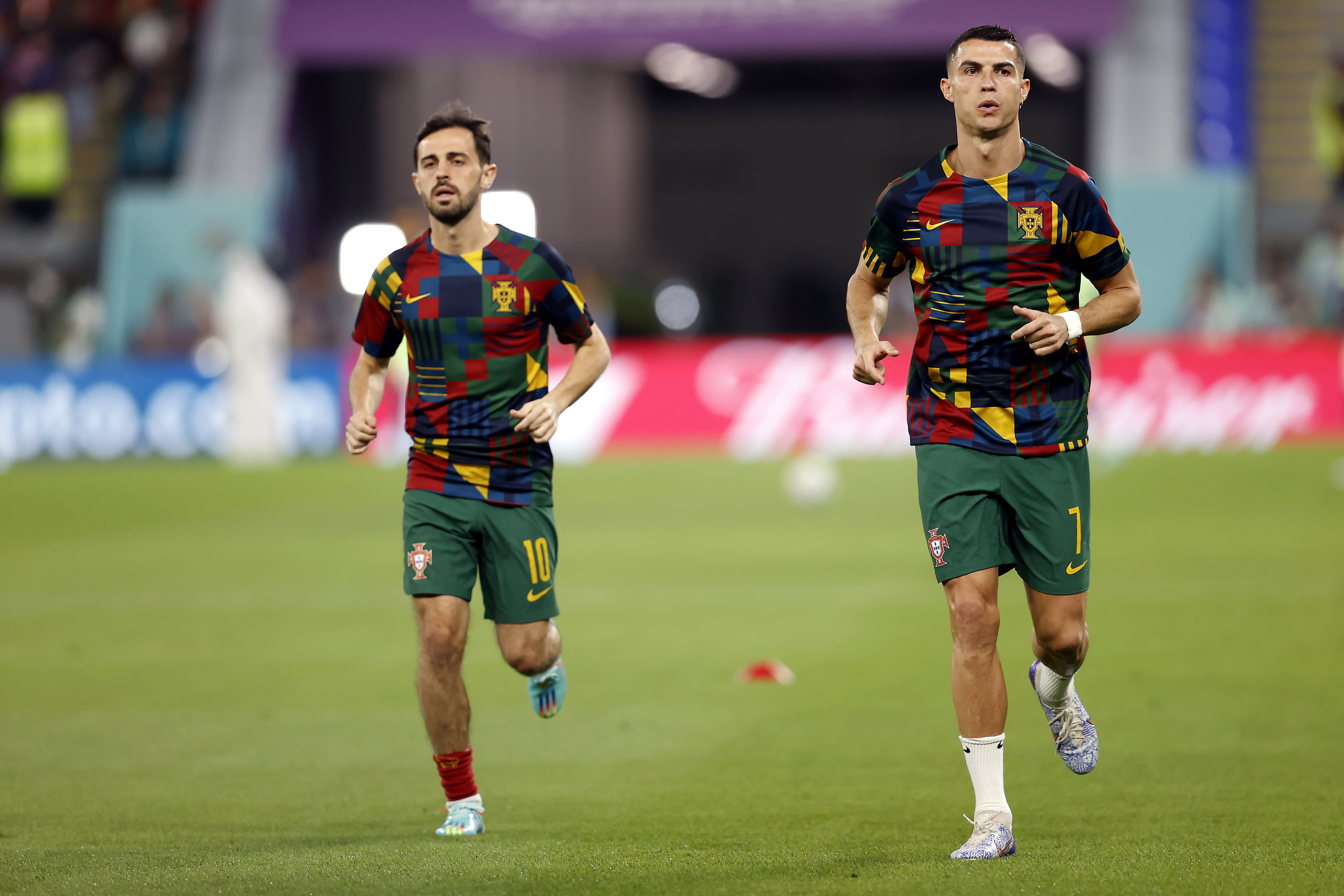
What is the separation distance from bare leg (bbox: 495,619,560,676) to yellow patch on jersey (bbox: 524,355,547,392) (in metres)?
0.75

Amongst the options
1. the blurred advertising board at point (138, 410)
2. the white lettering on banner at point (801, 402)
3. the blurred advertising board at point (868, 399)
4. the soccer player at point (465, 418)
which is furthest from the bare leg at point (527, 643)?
the blurred advertising board at point (138, 410)

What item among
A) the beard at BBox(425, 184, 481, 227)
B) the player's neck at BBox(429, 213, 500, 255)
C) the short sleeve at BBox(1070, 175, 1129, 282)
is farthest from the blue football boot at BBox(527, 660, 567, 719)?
the short sleeve at BBox(1070, 175, 1129, 282)

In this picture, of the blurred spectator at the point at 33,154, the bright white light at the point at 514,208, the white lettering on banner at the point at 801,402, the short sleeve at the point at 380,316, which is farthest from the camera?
the bright white light at the point at 514,208

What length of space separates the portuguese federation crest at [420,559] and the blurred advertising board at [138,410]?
17.6 meters

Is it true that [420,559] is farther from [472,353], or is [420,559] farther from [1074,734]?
[1074,734]

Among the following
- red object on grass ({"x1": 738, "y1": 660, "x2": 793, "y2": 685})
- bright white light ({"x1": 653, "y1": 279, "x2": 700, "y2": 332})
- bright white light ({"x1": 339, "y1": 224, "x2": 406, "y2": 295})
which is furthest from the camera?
bright white light ({"x1": 653, "y1": 279, "x2": 700, "y2": 332})

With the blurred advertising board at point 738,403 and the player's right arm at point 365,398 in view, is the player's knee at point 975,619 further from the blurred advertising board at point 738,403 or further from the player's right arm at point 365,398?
the blurred advertising board at point 738,403

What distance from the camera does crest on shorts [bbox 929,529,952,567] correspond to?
4.93 meters

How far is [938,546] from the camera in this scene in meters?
4.95

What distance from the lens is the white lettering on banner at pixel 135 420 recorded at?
22609mm

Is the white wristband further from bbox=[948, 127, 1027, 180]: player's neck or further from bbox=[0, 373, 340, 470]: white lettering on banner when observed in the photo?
bbox=[0, 373, 340, 470]: white lettering on banner

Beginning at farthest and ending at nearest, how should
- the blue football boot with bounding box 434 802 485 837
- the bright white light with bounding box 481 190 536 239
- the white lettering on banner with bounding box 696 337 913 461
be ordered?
the bright white light with bounding box 481 190 536 239 → the white lettering on banner with bounding box 696 337 913 461 → the blue football boot with bounding box 434 802 485 837

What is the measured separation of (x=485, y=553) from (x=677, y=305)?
3205 centimetres

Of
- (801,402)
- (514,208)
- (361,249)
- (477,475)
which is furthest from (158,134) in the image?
(477,475)
